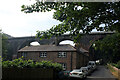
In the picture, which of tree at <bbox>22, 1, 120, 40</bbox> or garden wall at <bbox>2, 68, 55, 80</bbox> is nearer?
tree at <bbox>22, 1, 120, 40</bbox>

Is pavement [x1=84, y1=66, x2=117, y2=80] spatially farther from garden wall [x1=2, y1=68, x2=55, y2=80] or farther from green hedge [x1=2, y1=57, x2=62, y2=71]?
green hedge [x1=2, y1=57, x2=62, y2=71]

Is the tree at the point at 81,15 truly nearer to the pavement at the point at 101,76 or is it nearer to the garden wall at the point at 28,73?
the garden wall at the point at 28,73

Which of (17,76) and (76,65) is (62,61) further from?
(17,76)

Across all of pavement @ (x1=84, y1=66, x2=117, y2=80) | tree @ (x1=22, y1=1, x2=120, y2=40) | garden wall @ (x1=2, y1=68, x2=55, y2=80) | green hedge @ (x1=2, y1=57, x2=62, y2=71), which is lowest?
pavement @ (x1=84, y1=66, x2=117, y2=80)

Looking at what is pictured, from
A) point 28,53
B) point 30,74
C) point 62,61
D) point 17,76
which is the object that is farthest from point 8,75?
point 28,53

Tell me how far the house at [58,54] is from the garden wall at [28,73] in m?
17.4

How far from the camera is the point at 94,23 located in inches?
251

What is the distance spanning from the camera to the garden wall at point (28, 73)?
38.4ft

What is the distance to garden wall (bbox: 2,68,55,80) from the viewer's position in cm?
1171

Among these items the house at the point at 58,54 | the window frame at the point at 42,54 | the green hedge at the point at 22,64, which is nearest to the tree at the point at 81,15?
the green hedge at the point at 22,64

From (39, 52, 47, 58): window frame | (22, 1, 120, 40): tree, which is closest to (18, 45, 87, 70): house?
(39, 52, 47, 58): window frame

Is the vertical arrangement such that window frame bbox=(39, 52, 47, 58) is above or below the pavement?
above

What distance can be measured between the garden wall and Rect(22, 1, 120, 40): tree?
6.73 m

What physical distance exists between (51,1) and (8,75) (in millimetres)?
8333
